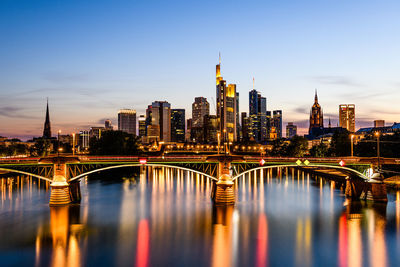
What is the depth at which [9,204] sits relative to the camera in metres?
59.2

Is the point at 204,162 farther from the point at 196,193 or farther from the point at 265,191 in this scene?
the point at 265,191

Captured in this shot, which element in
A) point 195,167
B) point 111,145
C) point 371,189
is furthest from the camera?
point 111,145

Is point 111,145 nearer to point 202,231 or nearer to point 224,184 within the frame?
point 224,184

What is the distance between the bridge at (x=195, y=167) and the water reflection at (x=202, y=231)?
3.04 metres

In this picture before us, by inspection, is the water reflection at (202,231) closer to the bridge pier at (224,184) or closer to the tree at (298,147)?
the bridge pier at (224,184)

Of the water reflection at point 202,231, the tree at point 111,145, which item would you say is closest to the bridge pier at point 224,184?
the water reflection at point 202,231

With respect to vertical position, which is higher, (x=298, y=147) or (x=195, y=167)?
(x=298, y=147)

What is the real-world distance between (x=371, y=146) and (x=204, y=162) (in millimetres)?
66846

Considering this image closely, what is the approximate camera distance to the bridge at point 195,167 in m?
54.5

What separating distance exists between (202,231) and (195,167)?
15790 millimetres

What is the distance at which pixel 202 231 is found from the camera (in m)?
43.8

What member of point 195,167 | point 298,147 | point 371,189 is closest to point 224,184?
point 195,167

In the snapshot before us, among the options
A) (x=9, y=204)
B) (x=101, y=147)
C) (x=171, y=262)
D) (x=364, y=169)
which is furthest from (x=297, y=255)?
(x=101, y=147)

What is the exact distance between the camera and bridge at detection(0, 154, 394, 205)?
54469mm
